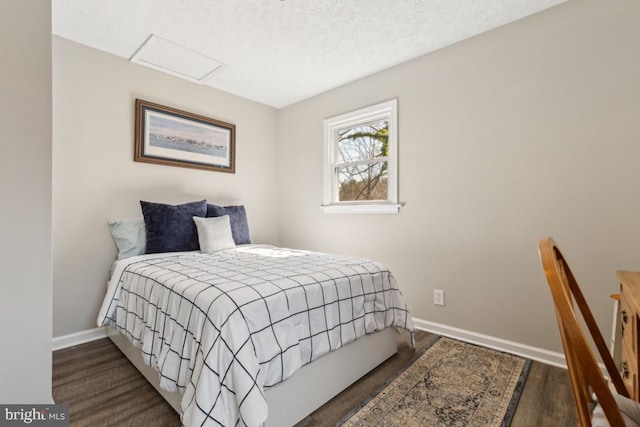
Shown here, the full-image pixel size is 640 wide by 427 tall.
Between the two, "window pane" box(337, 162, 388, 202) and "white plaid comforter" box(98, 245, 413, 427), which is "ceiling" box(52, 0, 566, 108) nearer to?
"window pane" box(337, 162, 388, 202)

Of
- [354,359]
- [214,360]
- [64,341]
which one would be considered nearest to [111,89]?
[64,341]

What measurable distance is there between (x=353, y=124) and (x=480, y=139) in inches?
52.3

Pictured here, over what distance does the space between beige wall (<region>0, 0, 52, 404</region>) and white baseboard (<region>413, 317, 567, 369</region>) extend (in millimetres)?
2535

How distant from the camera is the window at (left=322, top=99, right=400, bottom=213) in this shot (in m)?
2.88

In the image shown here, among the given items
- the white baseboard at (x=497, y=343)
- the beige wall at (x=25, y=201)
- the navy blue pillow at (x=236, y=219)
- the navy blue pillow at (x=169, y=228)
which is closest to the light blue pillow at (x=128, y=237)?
the navy blue pillow at (x=169, y=228)

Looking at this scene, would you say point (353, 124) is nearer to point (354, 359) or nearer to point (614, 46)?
point (614, 46)

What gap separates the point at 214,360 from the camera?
1.20m

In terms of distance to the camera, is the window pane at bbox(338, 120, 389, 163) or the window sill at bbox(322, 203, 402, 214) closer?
the window sill at bbox(322, 203, 402, 214)

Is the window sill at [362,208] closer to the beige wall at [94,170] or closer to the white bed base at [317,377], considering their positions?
the white bed base at [317,377]

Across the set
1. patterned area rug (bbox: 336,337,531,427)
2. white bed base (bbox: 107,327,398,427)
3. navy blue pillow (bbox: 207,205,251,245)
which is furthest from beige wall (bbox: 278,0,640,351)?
navy blue pillow (bbox: 207,205,251,245)

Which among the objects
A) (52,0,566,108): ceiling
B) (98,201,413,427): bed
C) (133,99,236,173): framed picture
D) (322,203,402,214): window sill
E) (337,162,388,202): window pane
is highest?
(52,0,566,108): ceiling

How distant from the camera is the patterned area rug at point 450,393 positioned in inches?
58.6

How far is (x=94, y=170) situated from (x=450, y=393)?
3.06 metres

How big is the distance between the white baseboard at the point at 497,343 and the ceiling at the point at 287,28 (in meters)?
2.35
